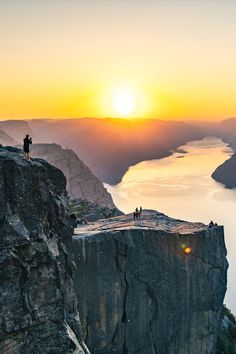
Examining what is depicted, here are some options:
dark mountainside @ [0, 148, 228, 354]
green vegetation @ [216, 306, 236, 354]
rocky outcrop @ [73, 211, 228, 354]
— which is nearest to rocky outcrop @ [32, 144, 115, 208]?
green vegetation @ [216, 306, 236, 354]

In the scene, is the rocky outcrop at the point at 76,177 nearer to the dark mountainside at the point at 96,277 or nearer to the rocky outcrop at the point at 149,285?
the dark mountainside at the point at 96,277

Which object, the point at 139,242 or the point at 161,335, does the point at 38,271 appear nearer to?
the point at 139,242

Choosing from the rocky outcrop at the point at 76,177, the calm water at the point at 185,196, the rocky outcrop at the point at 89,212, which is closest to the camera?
the rocky outcrop at the point at 89,212

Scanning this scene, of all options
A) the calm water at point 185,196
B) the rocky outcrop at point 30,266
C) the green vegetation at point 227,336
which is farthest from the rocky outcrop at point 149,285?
the calm water at point 185,196

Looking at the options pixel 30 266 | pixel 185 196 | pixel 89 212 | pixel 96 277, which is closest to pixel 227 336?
pixel 96 277

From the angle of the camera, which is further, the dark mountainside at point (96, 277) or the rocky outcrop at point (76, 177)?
the rocky outcrop at point (76, 177)

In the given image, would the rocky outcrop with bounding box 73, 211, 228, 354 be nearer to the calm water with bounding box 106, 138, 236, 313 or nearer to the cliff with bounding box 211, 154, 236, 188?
the calm water with bounding box 106, 138, 236, 313

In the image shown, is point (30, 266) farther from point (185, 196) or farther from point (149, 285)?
point (185, 196)
